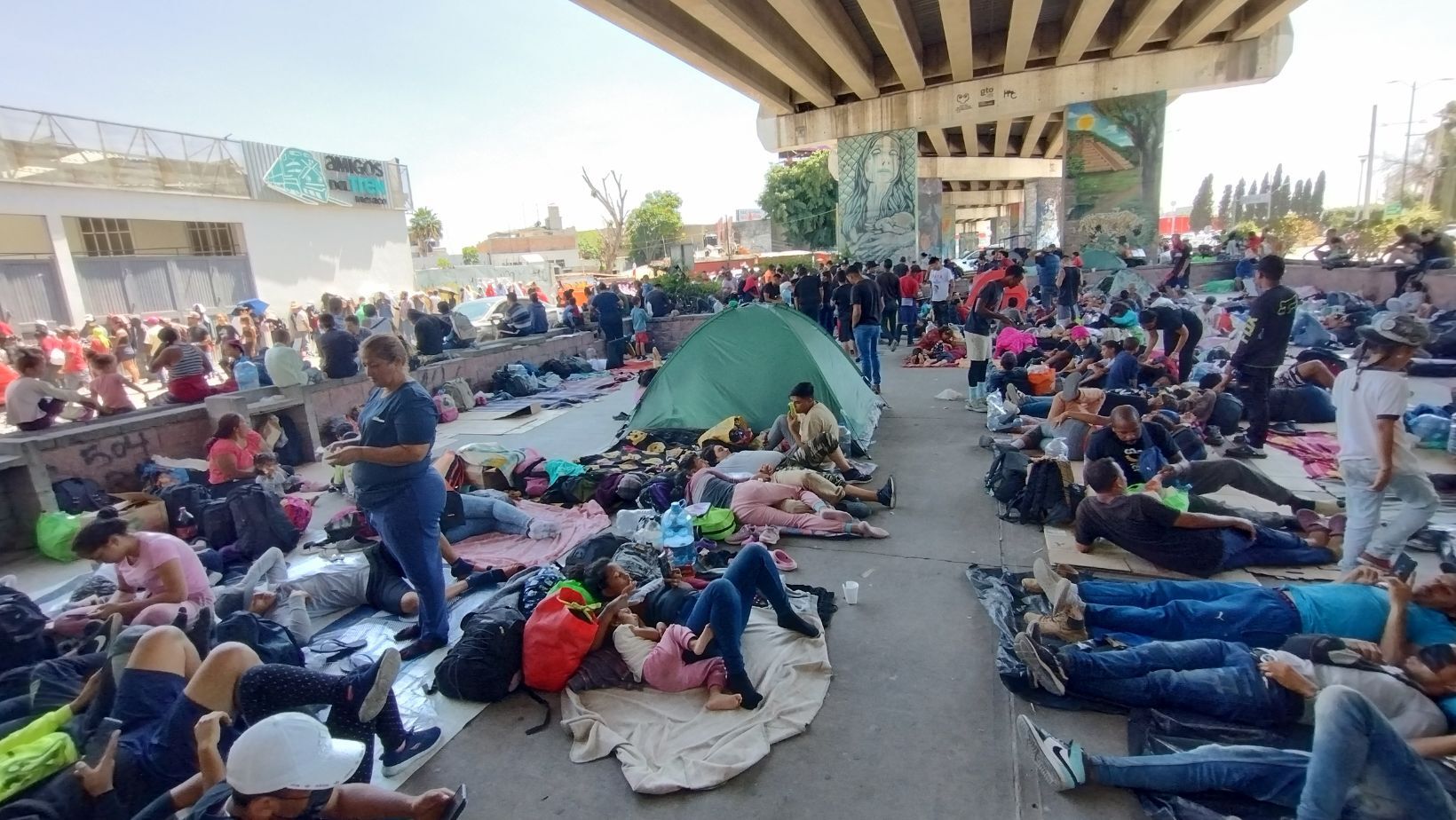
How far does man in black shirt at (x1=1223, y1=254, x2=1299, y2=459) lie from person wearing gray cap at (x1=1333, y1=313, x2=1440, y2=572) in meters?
2.20

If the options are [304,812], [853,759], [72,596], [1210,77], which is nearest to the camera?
[304,812]

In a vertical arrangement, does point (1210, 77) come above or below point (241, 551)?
above

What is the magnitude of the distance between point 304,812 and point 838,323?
12195 mm

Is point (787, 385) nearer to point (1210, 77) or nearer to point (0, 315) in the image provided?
point (1210, 77)

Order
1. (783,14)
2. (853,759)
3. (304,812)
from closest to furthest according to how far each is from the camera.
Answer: (304,812)
(853,759)
(783,14)

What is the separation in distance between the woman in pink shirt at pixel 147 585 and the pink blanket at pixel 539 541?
1.79m

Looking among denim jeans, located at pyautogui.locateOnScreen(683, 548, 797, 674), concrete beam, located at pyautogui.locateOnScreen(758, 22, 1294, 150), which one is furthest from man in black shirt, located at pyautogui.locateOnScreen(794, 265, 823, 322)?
denim jeans, located at pyautogui.locateOnScreen(683, 548, 797, 674)

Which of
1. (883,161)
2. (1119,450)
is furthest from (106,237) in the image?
(1119,450)

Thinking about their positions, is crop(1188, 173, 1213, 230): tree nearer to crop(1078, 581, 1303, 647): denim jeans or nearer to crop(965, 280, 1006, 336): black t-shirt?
crop(965, 280, 1006, 336): black t-shirt

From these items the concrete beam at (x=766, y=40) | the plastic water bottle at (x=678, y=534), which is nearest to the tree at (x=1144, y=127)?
the concrete beam at (x=766, y=40)

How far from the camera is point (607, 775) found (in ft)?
10.3

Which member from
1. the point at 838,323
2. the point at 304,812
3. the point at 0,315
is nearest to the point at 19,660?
the point at 304,812

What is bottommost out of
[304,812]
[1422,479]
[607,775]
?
[607,775]

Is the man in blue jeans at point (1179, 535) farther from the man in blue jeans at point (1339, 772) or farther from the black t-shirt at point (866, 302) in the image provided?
the black t-shirt at point (866, 302)
